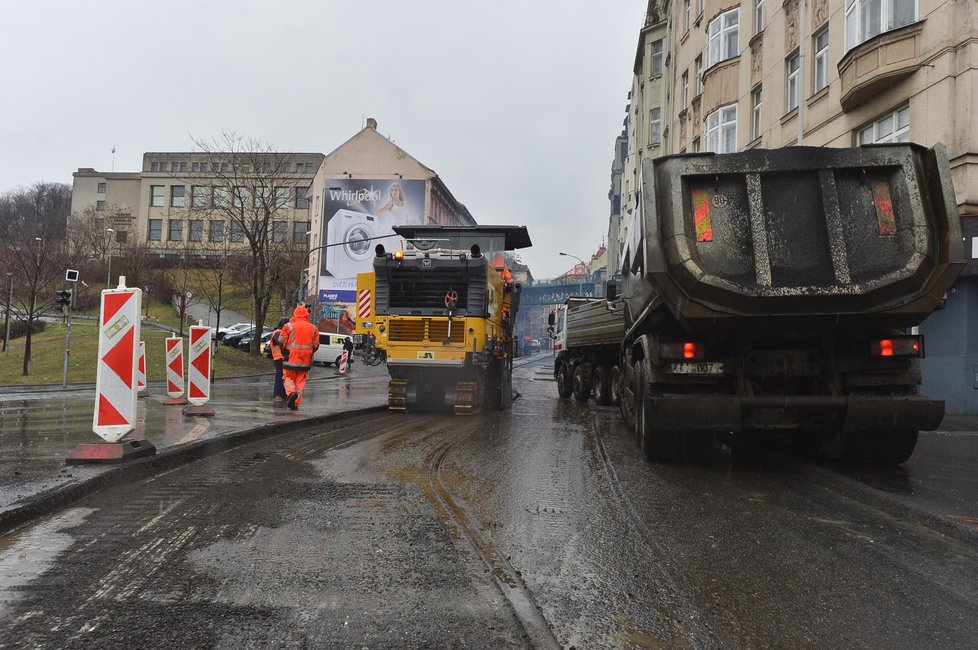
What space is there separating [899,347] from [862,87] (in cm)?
1052

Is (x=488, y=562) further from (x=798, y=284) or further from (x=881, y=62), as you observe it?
(x=881, y=62)

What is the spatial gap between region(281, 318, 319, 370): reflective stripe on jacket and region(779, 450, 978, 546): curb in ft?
23.1

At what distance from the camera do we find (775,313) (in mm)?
6043

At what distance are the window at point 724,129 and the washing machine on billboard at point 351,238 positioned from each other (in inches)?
1354

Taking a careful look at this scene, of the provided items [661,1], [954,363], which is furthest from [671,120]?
[954,363]

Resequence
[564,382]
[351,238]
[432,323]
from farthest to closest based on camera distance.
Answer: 1. [351,238]
2. [564,382]
3. [432,323]

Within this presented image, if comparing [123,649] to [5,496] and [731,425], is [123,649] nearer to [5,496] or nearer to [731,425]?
[5,496]

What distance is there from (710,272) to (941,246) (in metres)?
1.95

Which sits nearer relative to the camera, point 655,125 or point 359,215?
point 655,125

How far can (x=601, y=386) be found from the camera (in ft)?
53.6

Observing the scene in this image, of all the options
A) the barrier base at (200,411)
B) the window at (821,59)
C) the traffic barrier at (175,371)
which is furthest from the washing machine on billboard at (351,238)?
the barrier base at (200,411)

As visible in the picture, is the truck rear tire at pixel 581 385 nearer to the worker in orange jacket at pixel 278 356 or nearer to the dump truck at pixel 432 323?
the dump truck at pixel 432 323

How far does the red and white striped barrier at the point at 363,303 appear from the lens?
12.8 m

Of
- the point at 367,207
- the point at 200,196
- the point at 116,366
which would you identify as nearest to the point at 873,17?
the point at 116,366
